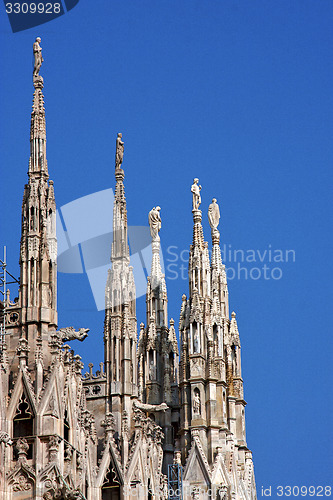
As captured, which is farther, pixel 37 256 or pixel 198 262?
pixel 198 262

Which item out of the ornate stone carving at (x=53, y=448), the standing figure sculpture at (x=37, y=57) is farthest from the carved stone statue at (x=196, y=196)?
the ornate stone carving at (x=53, y=448)

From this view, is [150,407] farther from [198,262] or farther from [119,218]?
[198,262]

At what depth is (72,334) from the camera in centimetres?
6300

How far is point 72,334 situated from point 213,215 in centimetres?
2635

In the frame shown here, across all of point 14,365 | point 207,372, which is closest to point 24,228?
point 14,365

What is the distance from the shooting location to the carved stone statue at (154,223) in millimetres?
83938

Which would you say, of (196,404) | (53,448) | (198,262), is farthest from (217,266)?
(53,448)

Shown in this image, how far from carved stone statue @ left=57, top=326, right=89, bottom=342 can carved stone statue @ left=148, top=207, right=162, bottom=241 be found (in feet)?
68.2

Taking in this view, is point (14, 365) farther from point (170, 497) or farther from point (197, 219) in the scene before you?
point (197, 219)

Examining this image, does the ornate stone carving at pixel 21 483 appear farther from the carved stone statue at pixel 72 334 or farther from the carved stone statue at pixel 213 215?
the carved stone statue at pixel 213 215

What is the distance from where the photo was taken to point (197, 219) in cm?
8206

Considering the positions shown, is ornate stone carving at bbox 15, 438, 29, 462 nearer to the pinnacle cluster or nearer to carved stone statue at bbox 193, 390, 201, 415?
the pinnacle cluster

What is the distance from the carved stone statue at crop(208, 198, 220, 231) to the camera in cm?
8775

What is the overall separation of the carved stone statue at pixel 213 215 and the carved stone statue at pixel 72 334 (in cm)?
2531
